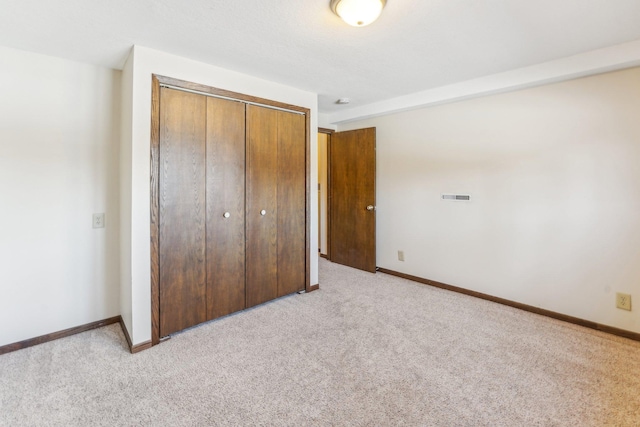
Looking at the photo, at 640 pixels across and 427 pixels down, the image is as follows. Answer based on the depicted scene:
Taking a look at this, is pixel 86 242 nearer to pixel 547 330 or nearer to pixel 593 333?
pixel 547 330

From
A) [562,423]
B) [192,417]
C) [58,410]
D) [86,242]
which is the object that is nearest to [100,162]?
[86,242]

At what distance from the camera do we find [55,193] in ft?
7.63

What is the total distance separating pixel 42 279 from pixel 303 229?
2.22 meters

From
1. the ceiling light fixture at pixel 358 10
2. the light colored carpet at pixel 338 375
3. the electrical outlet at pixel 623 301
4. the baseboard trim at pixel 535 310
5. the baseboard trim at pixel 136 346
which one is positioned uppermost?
the ceiling light fixture at pixel 358 10

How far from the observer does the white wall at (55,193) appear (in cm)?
216

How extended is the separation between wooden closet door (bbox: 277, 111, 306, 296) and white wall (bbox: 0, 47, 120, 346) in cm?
145

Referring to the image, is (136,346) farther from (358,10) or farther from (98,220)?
(358,10)

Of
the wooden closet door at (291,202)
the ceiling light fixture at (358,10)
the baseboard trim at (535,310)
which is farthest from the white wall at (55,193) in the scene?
the baseboard trim at (535,310)

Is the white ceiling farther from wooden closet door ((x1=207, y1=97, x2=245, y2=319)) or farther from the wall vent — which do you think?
the wall vent

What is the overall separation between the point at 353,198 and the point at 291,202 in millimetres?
1302

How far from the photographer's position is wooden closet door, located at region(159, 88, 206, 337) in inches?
90.6

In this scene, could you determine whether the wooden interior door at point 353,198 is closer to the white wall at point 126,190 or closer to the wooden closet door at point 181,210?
the wooden closet door at point 181,210

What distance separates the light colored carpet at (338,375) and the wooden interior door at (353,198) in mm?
1461

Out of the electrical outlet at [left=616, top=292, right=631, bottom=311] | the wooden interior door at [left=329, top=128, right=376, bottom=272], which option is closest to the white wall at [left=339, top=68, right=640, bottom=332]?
the electrical outlet at [left=616, top=292, right=631, bottom=311]
